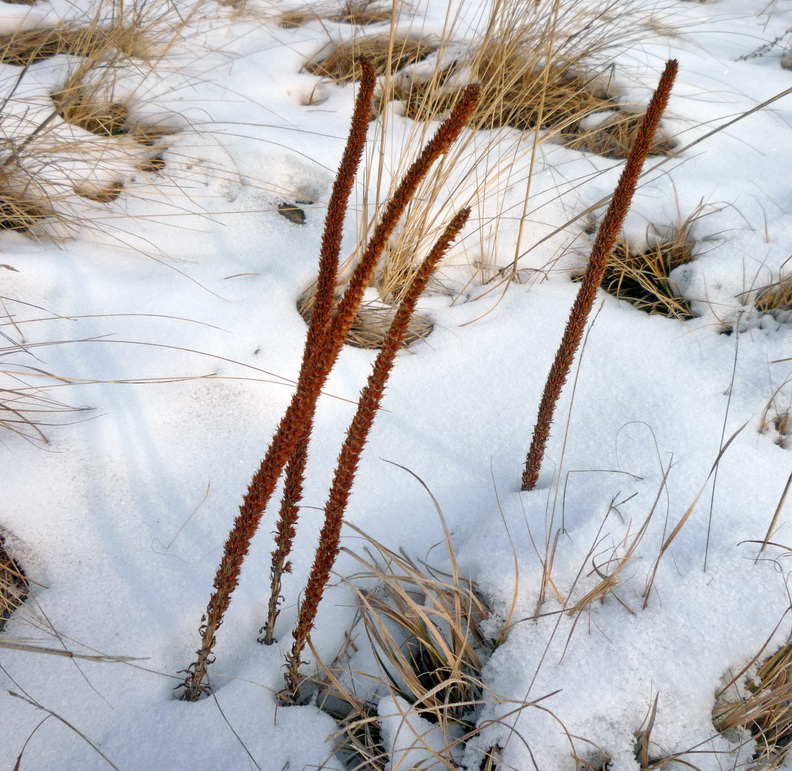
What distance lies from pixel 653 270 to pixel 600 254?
1096mm

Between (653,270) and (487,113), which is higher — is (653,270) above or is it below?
below

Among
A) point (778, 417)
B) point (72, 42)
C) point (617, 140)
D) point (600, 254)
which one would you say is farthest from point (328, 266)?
point (72, 42)

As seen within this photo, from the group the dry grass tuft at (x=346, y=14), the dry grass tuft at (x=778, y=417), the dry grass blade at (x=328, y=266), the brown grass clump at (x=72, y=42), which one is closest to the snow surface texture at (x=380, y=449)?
the dry grass tuft at (x=778, y=417)

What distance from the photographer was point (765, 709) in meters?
1.05

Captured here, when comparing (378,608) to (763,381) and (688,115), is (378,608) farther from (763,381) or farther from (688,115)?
(688,115)

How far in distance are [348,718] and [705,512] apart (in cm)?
87

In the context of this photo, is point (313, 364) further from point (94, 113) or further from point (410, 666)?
point (94, 113)

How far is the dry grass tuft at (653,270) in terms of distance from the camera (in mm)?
1986

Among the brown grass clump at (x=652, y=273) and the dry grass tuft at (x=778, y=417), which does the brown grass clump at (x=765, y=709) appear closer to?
the dry grass tuft at (x=778, y=417)

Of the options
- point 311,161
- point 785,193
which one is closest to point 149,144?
point 311,161

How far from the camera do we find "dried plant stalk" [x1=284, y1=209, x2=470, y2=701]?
0.70 metres

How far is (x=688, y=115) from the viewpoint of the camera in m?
2.62

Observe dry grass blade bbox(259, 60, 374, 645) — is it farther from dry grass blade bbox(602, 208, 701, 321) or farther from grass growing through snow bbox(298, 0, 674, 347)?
dry grass blade bbox(602, 208, 701, 321)

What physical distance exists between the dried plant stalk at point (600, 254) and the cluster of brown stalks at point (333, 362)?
1.24 feet
